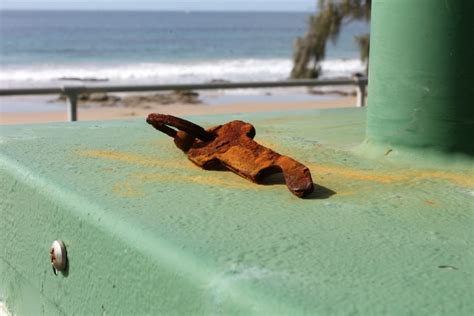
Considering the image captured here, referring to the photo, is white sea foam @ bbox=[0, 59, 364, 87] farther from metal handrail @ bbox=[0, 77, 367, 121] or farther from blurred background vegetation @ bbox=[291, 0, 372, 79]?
metal handrail @ bbox=[0, 77, 367, 121]

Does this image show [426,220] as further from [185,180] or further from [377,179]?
[185,180]

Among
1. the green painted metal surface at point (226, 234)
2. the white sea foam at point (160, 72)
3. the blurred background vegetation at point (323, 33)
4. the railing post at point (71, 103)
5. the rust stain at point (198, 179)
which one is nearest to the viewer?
the green painted metal surface at point (226, 234)

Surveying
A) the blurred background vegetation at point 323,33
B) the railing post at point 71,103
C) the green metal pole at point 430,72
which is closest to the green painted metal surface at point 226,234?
the green metal pole at point 430,72

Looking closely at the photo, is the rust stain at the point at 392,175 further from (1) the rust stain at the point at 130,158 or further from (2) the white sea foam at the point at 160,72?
(2) the white sea foam at the point at 160,72

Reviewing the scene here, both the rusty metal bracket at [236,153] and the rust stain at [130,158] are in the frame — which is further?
the rust stain at [130,158]

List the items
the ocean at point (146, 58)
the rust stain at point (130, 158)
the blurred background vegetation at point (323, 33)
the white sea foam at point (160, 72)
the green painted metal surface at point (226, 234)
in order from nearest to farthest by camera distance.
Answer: the green painted metal surface at point (226, 234) → the rust stain at point (130, 158) → the blurred background vegetation at point (323, 33) → the white sea foam at point (160, 72) → the ocean at point (146, 58)

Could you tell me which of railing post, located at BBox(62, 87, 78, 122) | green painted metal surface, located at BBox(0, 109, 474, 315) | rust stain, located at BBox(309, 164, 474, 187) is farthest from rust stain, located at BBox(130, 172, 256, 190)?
railing post, located at BBox(62, 87, 78, 122)
